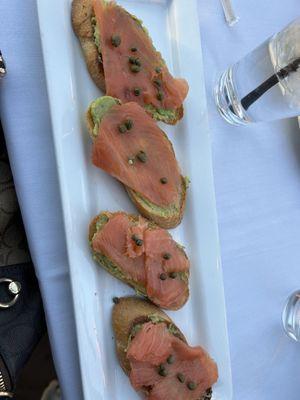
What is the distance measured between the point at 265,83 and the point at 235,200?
0.21 meters

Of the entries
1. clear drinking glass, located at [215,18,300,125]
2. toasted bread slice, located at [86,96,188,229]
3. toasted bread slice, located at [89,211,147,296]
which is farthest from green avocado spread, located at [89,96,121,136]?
clear drinking glass, located at [215,18,300,125]

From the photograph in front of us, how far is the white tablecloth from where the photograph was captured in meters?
0.85

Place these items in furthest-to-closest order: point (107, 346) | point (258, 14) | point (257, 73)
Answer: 1. point (258, 14)
2. point (257, 73)
3. point (107, 346)

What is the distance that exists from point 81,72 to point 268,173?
40 centimetres

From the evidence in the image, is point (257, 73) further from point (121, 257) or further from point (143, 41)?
point (121, 257)

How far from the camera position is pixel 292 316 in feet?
3.33

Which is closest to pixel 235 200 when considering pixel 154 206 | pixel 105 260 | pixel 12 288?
pixel 154 206

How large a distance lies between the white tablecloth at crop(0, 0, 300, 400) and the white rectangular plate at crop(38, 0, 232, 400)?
52 millimetres

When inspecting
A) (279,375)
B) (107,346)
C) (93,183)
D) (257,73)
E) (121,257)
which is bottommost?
Answer: (279,375)

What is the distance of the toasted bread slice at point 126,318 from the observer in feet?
2.67

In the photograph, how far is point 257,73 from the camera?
958 millimetres

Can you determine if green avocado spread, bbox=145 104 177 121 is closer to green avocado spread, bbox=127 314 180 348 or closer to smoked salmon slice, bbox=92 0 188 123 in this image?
smoked salmon slice, bbox=92 0 188 123

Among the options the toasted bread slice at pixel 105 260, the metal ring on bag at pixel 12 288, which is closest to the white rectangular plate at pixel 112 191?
the toasted bread slice at pixel 105 260

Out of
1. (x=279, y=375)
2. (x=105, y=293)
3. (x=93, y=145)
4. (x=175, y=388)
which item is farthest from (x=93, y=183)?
(x=279, y=375)
